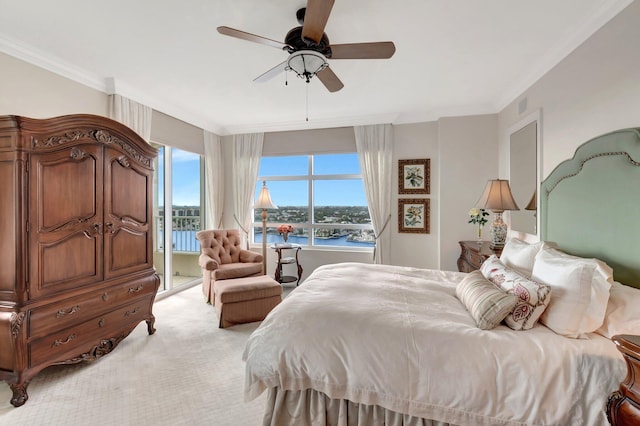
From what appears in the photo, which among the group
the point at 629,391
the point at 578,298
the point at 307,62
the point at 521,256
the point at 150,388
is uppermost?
the point at 307,62

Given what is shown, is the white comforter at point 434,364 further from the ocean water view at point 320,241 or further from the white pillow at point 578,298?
the ocean water view at point 320,241

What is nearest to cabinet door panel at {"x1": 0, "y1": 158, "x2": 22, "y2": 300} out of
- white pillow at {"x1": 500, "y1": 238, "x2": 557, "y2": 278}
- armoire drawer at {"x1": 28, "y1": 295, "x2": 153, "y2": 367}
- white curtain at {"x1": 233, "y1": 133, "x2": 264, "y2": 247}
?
armoire drawer at {"x1": 28, "y1": 295, "x2": 153, "y2": 367}

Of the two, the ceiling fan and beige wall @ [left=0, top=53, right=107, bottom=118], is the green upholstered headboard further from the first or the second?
beige wall @ [left=0, top=53, right=107, bottom=118]

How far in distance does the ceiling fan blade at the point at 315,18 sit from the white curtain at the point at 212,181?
11.7 ft

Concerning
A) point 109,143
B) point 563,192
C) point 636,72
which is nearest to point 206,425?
point 109,143

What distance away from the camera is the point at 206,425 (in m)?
1.78

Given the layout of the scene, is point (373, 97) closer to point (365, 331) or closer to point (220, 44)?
point (220, 44)

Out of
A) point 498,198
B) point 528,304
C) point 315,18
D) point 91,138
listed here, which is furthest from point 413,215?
point 91,138

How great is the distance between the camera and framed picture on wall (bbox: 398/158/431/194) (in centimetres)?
439

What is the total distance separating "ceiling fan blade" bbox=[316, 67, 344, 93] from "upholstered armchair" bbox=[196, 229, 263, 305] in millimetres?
2457

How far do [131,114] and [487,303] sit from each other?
3.99 m

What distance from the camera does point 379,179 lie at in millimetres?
4512

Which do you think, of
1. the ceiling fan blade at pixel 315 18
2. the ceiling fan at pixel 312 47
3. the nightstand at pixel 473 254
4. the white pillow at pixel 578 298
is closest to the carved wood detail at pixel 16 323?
the ceiling fan at pixel 312 47

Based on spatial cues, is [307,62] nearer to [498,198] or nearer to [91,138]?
[91,138]
